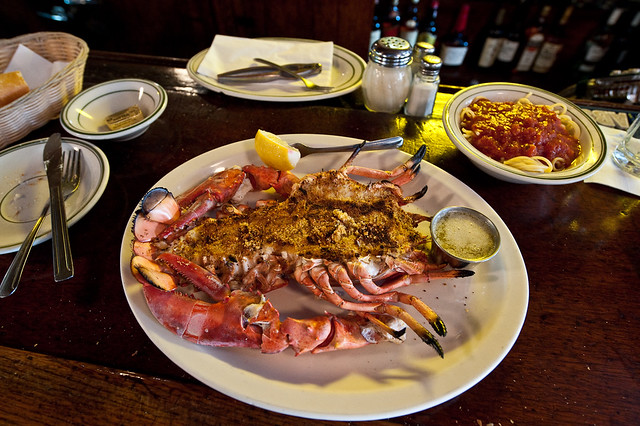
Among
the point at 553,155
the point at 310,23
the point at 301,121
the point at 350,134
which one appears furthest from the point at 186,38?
the point at 553,155

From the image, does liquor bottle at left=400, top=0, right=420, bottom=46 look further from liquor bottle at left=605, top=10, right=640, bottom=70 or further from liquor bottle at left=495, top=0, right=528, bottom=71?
liquor bottle at left=605, top=10, right=640, bottom=70

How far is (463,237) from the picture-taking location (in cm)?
151

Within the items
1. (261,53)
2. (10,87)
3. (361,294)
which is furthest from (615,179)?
(10,87)

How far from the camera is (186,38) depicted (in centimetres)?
437

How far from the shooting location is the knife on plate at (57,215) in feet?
4.49

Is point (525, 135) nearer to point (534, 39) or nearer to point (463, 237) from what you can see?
point (463, 237)

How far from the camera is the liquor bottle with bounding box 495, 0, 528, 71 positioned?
4.04m

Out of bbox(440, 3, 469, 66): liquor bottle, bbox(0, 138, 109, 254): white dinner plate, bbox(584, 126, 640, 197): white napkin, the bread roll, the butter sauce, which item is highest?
the bread roll

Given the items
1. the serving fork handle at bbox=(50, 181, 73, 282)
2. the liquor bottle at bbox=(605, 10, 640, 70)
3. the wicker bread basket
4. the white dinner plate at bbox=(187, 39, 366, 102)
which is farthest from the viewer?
the liquor bottle at bbox=(605, 10, 640, 70)

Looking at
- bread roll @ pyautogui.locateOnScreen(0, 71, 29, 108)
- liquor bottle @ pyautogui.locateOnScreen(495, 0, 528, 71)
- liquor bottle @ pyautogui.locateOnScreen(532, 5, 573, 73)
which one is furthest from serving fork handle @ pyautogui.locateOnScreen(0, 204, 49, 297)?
liquor bottle @ pyautogui.locateOnScreen(532, 5, 573, 73)

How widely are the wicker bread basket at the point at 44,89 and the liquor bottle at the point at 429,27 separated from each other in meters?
3.45

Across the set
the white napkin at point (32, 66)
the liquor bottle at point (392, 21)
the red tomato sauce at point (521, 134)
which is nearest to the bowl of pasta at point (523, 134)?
A: the red tomato sauce at point (521, 134)

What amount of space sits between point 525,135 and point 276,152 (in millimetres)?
1440

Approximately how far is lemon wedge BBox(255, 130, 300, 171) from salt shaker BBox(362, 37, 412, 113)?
87 cm
